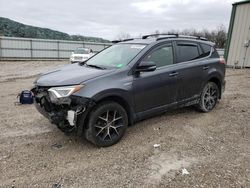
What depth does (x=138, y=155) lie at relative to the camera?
3549mm

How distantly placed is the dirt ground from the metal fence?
2110 centimetres

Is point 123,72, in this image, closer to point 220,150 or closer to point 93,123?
point 93,123

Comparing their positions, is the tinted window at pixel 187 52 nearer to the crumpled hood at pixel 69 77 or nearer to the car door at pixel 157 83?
the car door at pixel 157 83

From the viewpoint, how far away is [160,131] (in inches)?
174

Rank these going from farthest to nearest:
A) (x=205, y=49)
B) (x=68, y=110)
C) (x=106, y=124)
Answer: (x=205, y=49)
(x=106, y=124)
(x=68, y=110)

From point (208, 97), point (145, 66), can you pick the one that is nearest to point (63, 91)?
point (145, 66)

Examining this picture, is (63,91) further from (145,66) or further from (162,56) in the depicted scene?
(162,56)

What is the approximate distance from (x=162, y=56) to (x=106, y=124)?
1748mm

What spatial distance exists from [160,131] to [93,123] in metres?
1.48

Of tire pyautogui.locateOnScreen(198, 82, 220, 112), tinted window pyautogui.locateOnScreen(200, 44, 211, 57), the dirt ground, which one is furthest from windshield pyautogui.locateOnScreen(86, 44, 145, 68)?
tire pyautogui.locateOnScreen(198, 82, 220, 112)

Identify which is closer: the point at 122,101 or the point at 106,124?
the point at 106,124

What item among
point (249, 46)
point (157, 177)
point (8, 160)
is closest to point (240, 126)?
point (157, 177)

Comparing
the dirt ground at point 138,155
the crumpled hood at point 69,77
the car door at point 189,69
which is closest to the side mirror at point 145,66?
the crumpled hood at point 69,77

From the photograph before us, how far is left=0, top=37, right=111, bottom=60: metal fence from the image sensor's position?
23.5 meters
